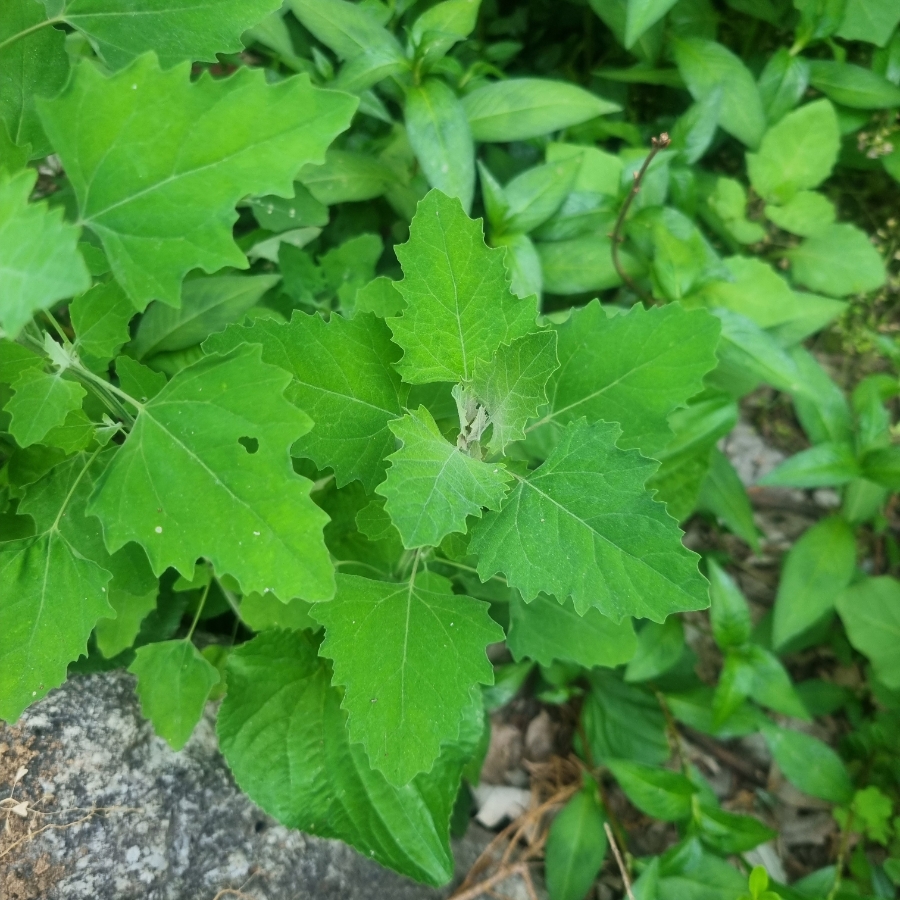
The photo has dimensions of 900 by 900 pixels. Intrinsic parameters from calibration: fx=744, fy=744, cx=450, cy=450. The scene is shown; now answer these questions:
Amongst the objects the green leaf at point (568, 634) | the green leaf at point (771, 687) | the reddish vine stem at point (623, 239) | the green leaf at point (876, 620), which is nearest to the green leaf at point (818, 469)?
the green leaf at point (876, 620)

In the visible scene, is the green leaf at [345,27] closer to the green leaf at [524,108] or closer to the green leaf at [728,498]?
the green leaf at [524,108]

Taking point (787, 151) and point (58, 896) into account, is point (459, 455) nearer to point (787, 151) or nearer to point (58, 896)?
point (58, 896)

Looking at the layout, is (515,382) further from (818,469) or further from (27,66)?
(818,469)

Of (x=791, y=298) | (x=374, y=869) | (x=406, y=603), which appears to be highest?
(x=791, y=298)

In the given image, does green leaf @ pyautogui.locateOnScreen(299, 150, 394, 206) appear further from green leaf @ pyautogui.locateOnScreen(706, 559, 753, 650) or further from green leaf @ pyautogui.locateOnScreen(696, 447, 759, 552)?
green leaf @ pyautogui.locateOnScreen(706, 559, 753, 650)

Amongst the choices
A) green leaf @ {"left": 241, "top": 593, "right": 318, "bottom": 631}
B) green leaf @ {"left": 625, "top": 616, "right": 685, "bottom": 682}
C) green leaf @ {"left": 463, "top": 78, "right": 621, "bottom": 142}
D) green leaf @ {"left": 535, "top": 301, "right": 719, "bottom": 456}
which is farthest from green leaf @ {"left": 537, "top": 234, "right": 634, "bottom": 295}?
green leaf @ {"left": 241, "top": 593, "right": 318, "bottom": 631}

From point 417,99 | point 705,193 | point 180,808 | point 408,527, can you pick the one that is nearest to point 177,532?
point 408,527
